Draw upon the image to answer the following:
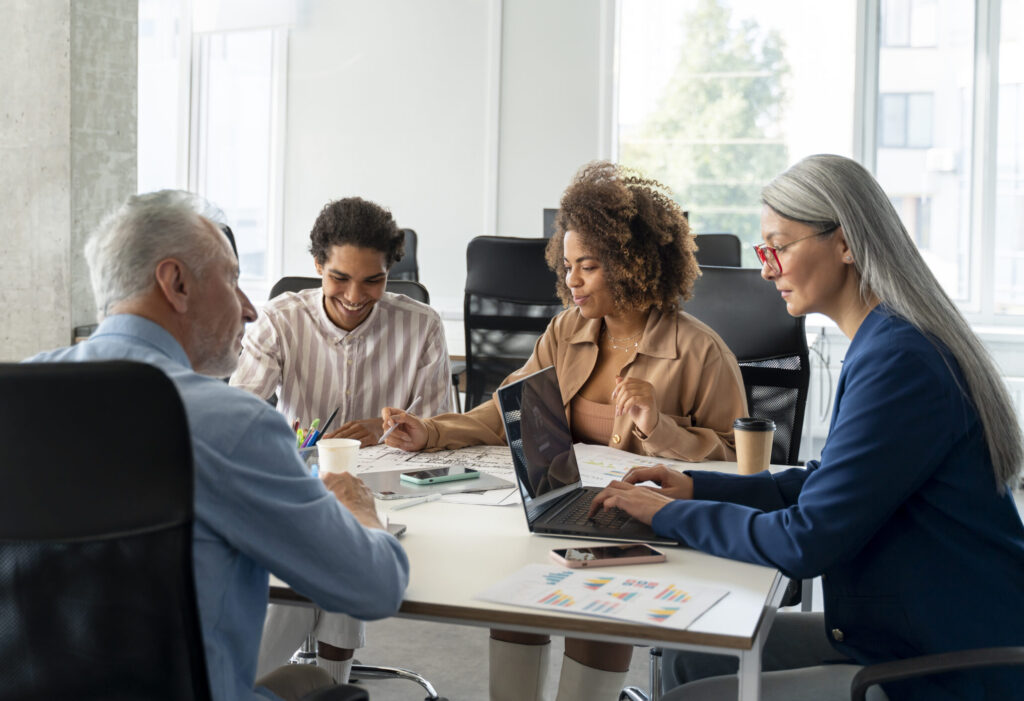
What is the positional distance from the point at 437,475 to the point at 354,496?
498 millimetres

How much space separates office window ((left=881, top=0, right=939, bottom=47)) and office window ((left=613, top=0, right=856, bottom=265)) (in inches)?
7.2

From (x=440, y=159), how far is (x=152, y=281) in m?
4.87

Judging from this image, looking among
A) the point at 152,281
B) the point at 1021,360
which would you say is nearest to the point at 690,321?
the point at 152,281

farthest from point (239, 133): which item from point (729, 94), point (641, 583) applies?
point (641, 583)

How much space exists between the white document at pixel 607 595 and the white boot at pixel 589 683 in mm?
675

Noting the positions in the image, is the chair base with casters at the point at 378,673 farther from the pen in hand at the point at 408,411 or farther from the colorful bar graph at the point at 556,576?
the colorful bar graph at the point at 556,576

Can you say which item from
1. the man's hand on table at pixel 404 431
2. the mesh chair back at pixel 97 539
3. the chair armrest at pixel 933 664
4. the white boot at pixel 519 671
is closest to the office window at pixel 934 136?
the man's hand on table at pixel 404 431

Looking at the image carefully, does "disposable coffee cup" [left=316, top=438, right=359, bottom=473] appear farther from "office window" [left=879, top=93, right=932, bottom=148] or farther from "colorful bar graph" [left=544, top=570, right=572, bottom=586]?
"office window" [left=879, top=93, right=932, bottom=148]

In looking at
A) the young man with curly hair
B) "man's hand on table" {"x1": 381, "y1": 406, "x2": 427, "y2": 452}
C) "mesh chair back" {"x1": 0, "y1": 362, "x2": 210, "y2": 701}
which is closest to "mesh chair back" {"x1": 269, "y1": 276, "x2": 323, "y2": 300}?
the young man with curly hair

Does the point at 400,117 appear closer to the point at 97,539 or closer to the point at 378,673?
the point at 378,673

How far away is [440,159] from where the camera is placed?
236 inches

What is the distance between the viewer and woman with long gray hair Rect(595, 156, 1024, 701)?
4.53 ft

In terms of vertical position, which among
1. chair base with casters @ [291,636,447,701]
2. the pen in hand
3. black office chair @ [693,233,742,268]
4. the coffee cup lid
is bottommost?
chair base with casters @ [291,636,447,701]

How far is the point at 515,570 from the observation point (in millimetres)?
→ 1439
